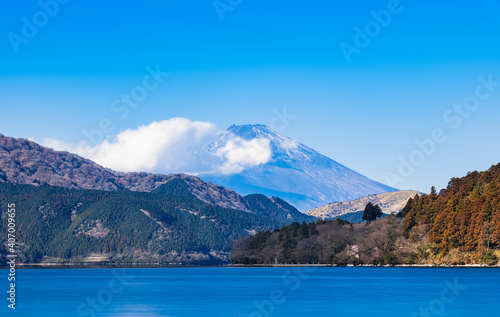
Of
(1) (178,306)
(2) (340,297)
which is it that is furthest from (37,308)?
(2) (340,297)

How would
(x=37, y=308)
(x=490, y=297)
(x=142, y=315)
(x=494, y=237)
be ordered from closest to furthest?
(x=142, y=315) < (x=37, y=308) < (x=490, y=297) < (x=494, y=237)

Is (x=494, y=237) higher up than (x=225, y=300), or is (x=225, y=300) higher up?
(x=494, y=237)

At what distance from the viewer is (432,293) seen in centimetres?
10962

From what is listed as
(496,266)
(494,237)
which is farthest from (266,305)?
(496,266)

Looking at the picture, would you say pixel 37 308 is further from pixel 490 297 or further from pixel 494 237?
pixel 494 237

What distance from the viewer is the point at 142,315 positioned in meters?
81.4

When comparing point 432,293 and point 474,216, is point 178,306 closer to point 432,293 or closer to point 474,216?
point 432,293

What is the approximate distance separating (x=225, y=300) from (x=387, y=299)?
2283 cm

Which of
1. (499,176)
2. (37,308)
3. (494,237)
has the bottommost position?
(37,308)

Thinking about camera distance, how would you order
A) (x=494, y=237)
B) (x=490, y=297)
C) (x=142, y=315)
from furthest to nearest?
(x=494, y=237) → (x=490, y=297) → (x=142, y=315)

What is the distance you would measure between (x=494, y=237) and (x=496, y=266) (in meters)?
14.5

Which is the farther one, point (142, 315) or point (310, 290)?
point (310, 290)

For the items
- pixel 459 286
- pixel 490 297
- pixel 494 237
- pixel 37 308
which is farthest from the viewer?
pixel 494 237

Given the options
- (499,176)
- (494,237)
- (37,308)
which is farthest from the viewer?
(499,176)
